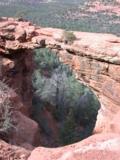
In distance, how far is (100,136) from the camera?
1207cm

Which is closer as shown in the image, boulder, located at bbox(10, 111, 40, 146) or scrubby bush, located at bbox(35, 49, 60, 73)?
boulder, located at bbox(10, 111, 40, 146)

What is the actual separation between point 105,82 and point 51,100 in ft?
42.9

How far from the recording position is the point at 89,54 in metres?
19.7

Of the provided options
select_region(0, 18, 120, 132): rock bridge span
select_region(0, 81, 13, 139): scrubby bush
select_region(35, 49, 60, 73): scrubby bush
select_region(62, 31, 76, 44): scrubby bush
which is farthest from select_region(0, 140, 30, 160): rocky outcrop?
select_region(35, 49, 60, 73): scrubby bush

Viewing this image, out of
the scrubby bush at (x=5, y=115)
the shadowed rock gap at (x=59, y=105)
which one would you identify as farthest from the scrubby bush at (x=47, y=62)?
the scrubby bush at (x=5, y=115)

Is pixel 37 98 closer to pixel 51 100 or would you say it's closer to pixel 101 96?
pixel 51 100

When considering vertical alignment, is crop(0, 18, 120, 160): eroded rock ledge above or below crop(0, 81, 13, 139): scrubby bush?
above

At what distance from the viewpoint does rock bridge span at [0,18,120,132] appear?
1903cm

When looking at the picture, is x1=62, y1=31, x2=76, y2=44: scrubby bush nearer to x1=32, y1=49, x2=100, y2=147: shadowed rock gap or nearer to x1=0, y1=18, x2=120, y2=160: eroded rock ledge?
x1=0, y1=18, x2=120, y2=160: eroded rock ledge

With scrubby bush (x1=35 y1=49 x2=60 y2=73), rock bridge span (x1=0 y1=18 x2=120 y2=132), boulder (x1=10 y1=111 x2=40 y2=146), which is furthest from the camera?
scrubby bush (x1=35 y1=49 x2=60 y2=73)

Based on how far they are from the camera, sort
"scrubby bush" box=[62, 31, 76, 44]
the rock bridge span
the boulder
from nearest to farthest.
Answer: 1. the boulder
2. the rock bridge span
3. "scrubby bush" box=[62, 31, 76, 44]

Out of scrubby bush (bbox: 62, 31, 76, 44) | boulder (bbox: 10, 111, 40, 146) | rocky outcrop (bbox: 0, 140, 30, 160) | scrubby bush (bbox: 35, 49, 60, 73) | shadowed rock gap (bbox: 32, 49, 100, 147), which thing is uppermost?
scrubby bush (bbox: 62, 31, 76, 44)

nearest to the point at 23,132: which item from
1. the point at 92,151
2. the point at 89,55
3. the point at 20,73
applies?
the point at 89,55

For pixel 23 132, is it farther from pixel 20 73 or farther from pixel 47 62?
pixel 47 62
